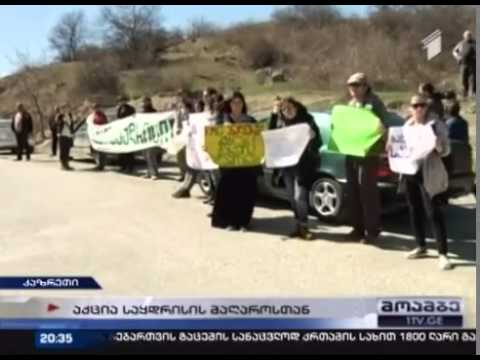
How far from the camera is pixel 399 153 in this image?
6.61 m

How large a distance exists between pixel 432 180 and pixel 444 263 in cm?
74

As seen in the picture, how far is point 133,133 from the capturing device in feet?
39.1

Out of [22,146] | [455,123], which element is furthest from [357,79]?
[22,146]

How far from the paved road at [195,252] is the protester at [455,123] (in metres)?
0.91

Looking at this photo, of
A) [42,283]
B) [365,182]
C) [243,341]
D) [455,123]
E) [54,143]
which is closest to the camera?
[243,341]

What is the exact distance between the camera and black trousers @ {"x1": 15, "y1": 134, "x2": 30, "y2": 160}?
51.2ft

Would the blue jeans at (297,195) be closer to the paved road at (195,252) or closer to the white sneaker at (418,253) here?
the paved road at (195,252)

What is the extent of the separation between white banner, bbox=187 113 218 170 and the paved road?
547 mm

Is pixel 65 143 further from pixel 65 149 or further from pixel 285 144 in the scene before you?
pixel 285 144

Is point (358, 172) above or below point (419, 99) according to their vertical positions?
below

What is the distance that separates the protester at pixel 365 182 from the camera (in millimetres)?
6797

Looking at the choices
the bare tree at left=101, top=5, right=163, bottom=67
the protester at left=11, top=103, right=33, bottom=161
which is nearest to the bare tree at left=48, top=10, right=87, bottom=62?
the bare tree at left=101, top=5, right=163, bottom=67

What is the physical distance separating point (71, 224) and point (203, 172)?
7.71ft

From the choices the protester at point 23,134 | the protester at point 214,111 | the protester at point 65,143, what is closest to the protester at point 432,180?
the protester at point 214,111
